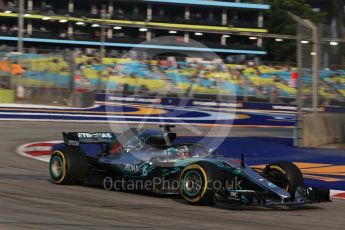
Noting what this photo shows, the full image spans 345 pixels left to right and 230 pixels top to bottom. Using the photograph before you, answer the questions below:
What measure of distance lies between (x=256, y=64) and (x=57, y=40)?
38720 mm

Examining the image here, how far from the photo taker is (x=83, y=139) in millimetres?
9648

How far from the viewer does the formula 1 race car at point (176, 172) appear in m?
7.43

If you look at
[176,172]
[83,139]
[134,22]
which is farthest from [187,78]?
[134,22]

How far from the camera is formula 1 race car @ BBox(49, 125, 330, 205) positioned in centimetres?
743

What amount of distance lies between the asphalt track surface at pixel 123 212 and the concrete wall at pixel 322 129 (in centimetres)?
802

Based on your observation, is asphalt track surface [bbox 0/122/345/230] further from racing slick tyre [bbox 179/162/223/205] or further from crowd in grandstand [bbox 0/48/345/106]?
crowd in grandstand [bbox 0/48/345/106]

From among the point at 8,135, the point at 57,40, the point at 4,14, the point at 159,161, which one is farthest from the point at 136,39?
the point at 159,161

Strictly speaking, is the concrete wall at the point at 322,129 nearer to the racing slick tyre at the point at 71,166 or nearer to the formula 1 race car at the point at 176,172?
the formula 1 race car at the point at 176,172

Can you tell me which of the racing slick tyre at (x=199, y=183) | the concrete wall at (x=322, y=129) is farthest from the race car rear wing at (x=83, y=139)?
the concrete wall at (x=322, y=129)

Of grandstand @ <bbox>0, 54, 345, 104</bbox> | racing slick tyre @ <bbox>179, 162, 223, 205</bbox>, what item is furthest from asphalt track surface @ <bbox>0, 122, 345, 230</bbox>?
grandstand @ <bbox>0, 54, 345, 104</bbox>

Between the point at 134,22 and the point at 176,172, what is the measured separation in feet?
211

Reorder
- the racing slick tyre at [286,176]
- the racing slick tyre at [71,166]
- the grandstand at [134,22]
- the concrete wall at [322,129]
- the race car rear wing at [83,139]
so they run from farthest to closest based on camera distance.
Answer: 1. the grandstand at [134,22]
2. the concrete wall at [322,129]
3. the race car rear wing at [83,139]
4. the racing slick tyre at [71,166]
5. the racing slick tyre at [286,176]

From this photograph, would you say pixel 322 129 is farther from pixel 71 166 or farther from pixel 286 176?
pixel 71 166

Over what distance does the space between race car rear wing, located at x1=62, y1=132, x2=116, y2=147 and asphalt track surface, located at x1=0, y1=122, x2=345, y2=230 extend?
75 centimetres
